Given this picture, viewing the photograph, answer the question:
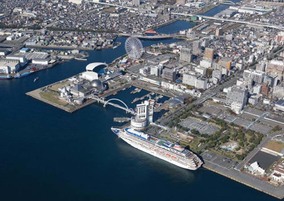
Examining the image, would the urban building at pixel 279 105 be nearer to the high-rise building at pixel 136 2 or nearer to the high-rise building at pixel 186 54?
the high-rise building at pixel 186 54

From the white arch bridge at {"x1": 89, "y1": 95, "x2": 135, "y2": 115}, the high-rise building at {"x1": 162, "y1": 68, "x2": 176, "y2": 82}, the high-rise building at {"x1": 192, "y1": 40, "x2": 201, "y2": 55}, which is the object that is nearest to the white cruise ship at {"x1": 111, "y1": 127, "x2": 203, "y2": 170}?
the white arch bridge at {"x1": 89, "y1": 95, "x2": 135, "y2": 115}

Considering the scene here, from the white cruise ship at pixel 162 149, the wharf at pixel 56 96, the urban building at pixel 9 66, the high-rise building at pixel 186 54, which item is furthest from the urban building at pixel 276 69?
the urban building at pixel 9 66

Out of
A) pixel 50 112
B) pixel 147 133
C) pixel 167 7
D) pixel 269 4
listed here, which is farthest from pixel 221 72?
pixel 269 4

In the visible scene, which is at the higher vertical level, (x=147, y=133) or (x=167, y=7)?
(x=167, y=7)

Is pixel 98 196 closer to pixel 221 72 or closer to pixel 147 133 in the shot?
pixel 147 133

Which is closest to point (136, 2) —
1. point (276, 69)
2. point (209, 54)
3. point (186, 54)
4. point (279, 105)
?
point (186, 54)

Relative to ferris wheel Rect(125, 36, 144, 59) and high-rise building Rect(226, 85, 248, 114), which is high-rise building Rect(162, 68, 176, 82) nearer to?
ferris wheel Rect(125, 36, 144, 59)

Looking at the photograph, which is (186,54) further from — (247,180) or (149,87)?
(247,180)
